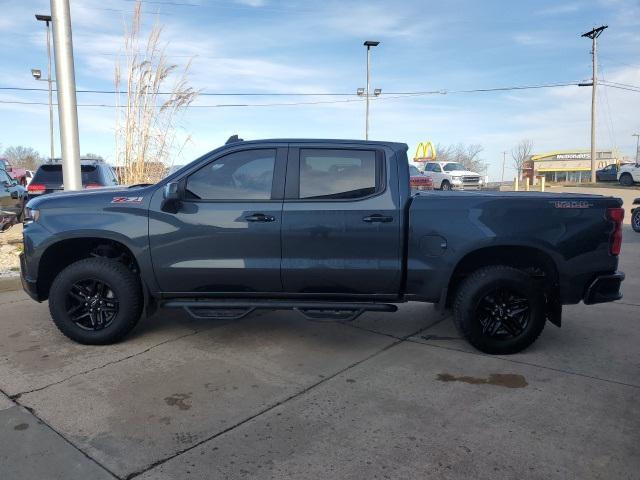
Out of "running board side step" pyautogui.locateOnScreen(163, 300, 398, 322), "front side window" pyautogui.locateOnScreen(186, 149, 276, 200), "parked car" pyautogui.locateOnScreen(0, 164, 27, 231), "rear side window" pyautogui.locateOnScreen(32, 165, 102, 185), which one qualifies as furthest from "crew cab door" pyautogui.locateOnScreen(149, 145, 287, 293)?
"rear side window" pyautogui.locateOnScreen(32, 165, 102, 185)

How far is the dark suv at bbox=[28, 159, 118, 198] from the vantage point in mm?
10828

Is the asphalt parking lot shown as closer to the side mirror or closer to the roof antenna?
the side mirror

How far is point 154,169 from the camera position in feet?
31.6

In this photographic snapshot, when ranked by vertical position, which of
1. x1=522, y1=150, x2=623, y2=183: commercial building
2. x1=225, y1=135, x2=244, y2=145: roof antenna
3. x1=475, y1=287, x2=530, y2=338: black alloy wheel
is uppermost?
x1=522, y1=150, x2=623, y2=183: commercial building

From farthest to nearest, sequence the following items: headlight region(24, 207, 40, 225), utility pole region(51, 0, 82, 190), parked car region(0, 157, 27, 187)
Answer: parked car region(0, 157, 27, 187)
utility pole region(51, 0, 82, 190)
headlight region(24, 207, 40, 225)

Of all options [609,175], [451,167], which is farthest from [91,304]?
[609,175]

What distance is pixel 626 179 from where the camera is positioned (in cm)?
3300

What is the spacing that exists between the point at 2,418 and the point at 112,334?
1.32 m

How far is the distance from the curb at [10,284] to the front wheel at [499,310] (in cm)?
578

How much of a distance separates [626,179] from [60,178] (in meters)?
33.1

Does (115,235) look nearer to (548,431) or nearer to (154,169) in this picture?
(548,431)

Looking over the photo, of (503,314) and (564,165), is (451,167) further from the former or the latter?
(564,165)

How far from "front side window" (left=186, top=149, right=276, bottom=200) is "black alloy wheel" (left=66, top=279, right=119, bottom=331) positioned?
1.17m

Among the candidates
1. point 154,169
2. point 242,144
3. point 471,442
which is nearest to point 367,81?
point 154,169
